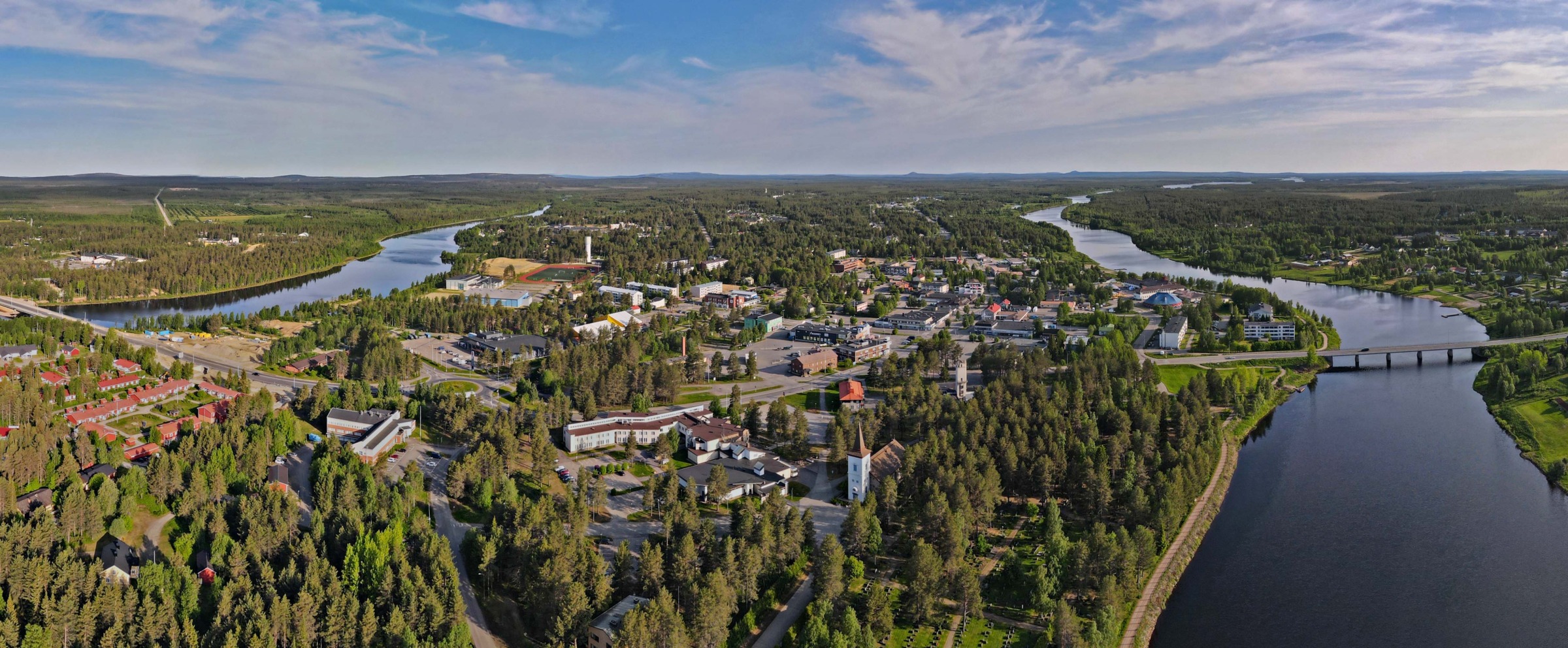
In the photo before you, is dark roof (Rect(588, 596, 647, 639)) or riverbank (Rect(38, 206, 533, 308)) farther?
riverbank (Rect(38, 206, 533, 308))

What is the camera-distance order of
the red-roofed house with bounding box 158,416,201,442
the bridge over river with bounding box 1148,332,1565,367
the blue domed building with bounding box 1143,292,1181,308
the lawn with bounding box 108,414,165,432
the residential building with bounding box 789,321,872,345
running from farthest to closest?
the blue domed building with bounding box 1143,292,1181,308
the residential building with bounding box 789,321,872,345
the bridge over river with bounding box 1148,332,1565,367
the lawn with bounding box 108,414,165,432
the red-roofed house with bounding box 158,416,201,442

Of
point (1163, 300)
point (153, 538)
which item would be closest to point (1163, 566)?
point (153, 538)

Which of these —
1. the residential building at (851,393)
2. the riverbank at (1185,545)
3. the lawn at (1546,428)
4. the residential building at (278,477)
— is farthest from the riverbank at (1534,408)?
the residential building at (278,477)

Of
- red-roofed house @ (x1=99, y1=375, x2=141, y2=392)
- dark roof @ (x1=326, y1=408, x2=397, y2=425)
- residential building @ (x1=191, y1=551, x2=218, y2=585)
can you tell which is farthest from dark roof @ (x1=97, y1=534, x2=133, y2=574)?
red-roofed house @ (x1=99, y1=375, x2=141, y2=392)

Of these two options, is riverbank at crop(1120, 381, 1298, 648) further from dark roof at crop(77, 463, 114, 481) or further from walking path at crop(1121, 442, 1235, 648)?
dark roof at crop(77, 463, 114, 481)

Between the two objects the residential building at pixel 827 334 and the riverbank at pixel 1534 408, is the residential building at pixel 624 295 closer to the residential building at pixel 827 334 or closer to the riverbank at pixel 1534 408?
the residential building at pixel 827 334

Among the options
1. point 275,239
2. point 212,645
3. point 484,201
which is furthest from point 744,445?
point 484,201

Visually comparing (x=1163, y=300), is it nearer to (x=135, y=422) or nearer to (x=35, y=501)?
(x=135, y=422)
